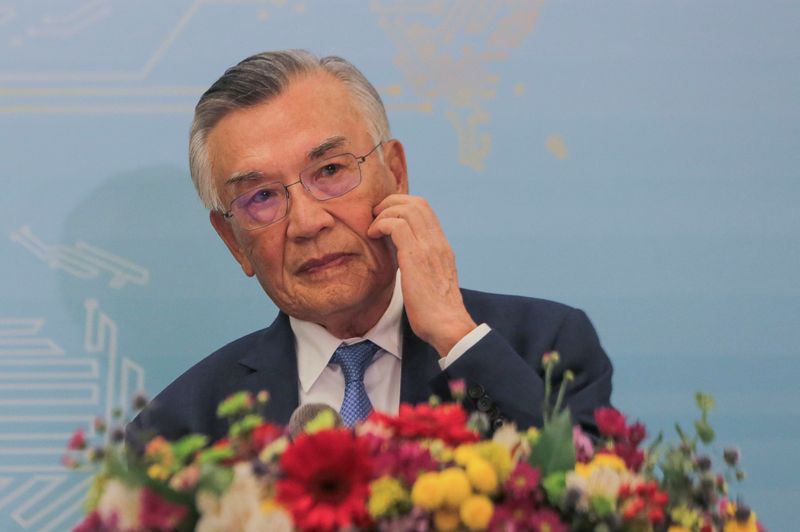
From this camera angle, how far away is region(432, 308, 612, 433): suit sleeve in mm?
1705

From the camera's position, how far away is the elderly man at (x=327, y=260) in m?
2.11

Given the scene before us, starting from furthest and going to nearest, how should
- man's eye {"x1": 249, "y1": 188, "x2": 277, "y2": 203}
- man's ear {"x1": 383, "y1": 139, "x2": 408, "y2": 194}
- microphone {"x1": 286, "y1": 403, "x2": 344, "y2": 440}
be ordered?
man's ear {"x1": 383, "y1": 139, "x2": 408, "y2": 194}
man's eye {"x1": 249, "y1": 188, "x2": 277, "y2": 203}
microphone {"x1": 286, "y1": 403, "x2": 344, "y2": 440}

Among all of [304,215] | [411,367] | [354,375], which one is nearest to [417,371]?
[411,367]

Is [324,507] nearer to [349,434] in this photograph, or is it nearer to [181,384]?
[349,434]

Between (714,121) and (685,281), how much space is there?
0.42 metres

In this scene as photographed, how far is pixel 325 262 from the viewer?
2125mm

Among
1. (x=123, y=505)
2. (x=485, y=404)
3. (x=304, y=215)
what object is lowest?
(x=123, y=505)

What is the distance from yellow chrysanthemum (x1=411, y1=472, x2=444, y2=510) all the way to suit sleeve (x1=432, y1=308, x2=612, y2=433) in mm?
756

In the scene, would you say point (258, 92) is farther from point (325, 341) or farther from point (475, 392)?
point (475, 392)

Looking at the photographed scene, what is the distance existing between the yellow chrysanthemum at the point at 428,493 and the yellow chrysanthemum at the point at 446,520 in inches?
0.5

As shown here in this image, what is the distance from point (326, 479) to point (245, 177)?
1331mm

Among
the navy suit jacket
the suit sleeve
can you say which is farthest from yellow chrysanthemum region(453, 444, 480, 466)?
the navy suit jacket

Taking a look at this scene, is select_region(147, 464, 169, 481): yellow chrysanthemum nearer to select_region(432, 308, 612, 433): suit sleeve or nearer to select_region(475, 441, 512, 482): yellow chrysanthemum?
select_region(475, 441, 512, 482): yellow chrysanthemum

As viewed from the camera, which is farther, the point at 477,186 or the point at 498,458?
the point at 477,186
